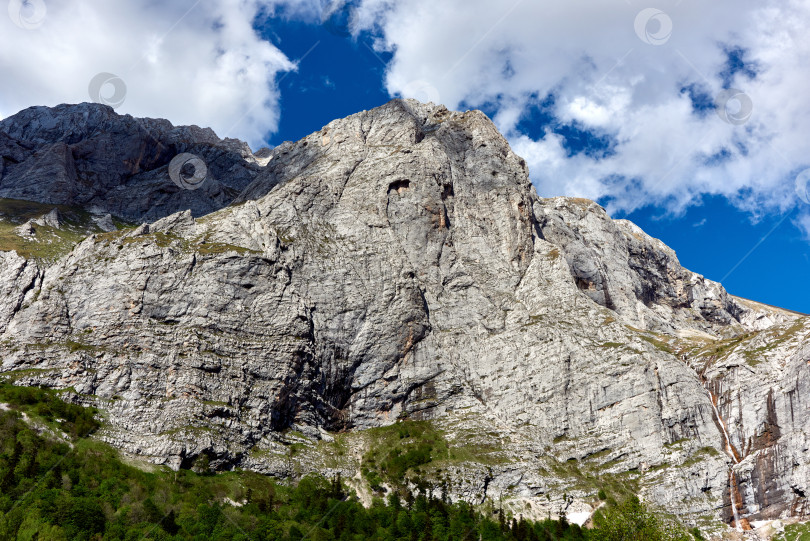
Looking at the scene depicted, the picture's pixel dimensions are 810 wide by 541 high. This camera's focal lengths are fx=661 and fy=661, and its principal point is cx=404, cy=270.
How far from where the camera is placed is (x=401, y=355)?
474 feet

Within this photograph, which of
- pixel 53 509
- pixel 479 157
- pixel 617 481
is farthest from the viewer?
pixel 479 157

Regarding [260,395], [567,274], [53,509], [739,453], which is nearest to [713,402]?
[739,453]

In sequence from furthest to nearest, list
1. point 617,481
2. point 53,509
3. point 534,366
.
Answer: point 534,366 → point 617,481 → point 53,509

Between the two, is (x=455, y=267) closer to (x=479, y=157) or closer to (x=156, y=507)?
(x=479, y=157)

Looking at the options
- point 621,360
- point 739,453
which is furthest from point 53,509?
point 739,453

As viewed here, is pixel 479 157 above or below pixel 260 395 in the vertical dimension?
above

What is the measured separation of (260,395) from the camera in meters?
127

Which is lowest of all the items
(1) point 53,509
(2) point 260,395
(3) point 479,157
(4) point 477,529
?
(1) point 53,509

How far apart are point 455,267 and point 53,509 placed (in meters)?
99.4

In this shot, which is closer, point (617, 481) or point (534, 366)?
point (617, 481)

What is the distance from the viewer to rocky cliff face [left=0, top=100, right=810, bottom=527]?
384 ft

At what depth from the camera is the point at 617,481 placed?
11719 centimetres

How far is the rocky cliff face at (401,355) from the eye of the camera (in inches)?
4609

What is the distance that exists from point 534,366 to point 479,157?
73.3 meters
